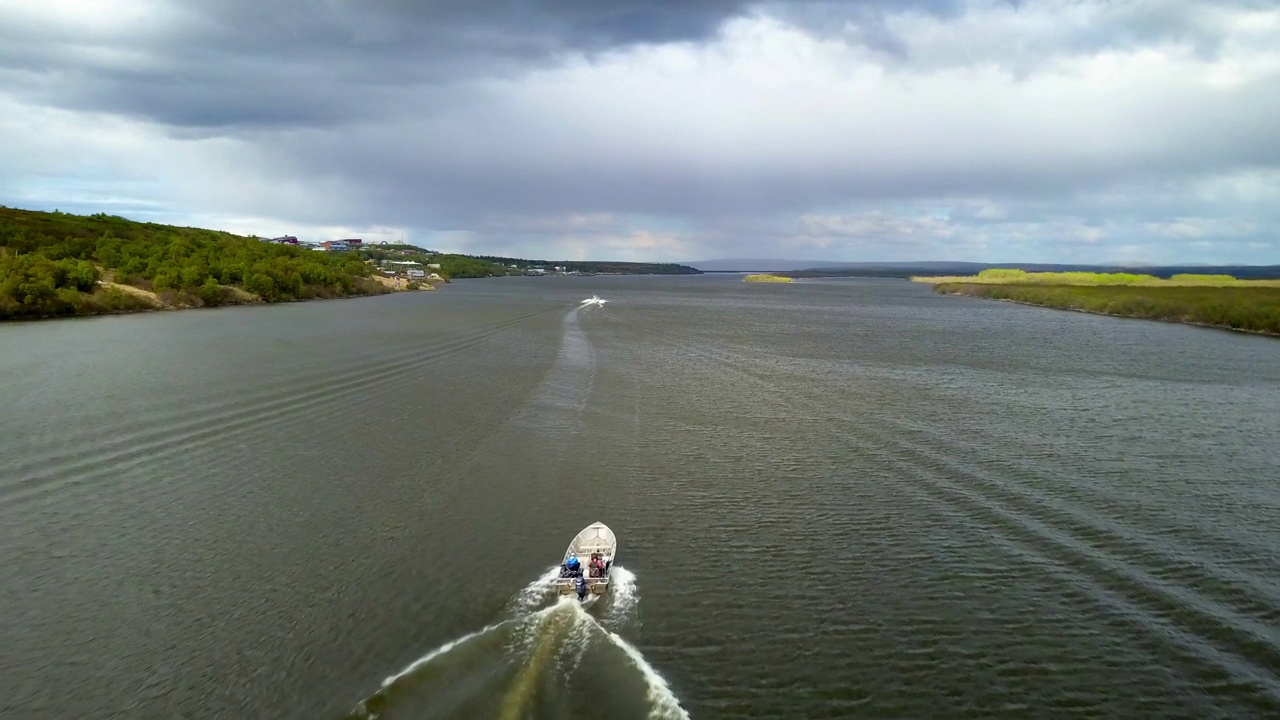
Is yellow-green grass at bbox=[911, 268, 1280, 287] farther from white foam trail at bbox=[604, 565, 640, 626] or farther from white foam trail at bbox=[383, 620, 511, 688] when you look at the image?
white foam trail at bbox=[383, 620, 511, 688]

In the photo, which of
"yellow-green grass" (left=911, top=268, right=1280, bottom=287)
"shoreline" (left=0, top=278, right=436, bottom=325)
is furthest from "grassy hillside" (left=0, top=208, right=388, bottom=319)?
"yellow-green grass" (left=911, top=268, right=1280, bottom=287)

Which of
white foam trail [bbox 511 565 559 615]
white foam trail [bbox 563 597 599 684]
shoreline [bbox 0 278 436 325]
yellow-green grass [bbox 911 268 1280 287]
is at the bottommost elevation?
white foam trail [bbox 563 597 599 684]

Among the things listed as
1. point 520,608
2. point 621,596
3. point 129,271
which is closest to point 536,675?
point 520,608

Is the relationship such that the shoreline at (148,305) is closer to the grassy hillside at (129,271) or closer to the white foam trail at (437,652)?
the grassy hillside at (129,271)

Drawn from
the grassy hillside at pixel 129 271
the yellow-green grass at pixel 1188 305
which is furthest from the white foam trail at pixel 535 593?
the yellow-green grass at pixel 1188 305

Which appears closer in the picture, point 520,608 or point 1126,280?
point 520,608

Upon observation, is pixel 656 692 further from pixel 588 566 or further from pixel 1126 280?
pixel 1126 280
